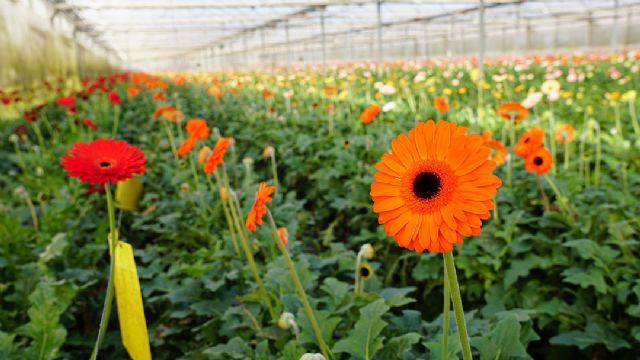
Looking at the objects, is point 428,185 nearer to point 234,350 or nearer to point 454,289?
point 454,289

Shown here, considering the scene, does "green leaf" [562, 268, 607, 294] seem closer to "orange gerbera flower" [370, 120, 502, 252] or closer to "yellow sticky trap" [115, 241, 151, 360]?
"orange gerbera flower" [370, 120, 502, 252]

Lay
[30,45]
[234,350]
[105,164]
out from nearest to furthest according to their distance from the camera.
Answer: [105,164]
[234,350]
[30,45]

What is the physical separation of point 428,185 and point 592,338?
1352mm

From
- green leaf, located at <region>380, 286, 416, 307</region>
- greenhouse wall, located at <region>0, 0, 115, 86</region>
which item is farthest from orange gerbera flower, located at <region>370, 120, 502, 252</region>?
greenhouse wall, located at <region>0, 0, 115, 86</region>

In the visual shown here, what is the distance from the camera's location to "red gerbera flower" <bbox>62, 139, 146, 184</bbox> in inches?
41.8

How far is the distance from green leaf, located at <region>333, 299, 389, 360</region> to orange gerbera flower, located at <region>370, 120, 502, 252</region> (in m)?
0.61

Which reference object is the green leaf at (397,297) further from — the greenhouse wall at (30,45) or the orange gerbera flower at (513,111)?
the greenhouse wall at (30,45)

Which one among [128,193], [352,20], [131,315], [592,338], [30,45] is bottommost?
[592,338]

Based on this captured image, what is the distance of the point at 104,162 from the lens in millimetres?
1106

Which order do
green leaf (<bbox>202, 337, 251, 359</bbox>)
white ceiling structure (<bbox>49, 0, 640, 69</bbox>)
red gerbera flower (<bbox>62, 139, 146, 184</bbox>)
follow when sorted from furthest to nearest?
white ceiling structure (<bbox>49, 0, 640, 69</bbox>), green leaf (<bbox>202, 337, 251, 359</bbox>), red gerbera flower (<bbox>62, 139, 146, 184</bbox>)

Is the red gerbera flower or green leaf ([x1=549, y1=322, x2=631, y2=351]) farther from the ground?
the red gerbera flower

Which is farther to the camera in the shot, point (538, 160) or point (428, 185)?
point (538, 160)

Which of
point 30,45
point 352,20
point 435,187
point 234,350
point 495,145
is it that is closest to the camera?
point 435,187

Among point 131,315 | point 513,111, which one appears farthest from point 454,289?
point 513,111
